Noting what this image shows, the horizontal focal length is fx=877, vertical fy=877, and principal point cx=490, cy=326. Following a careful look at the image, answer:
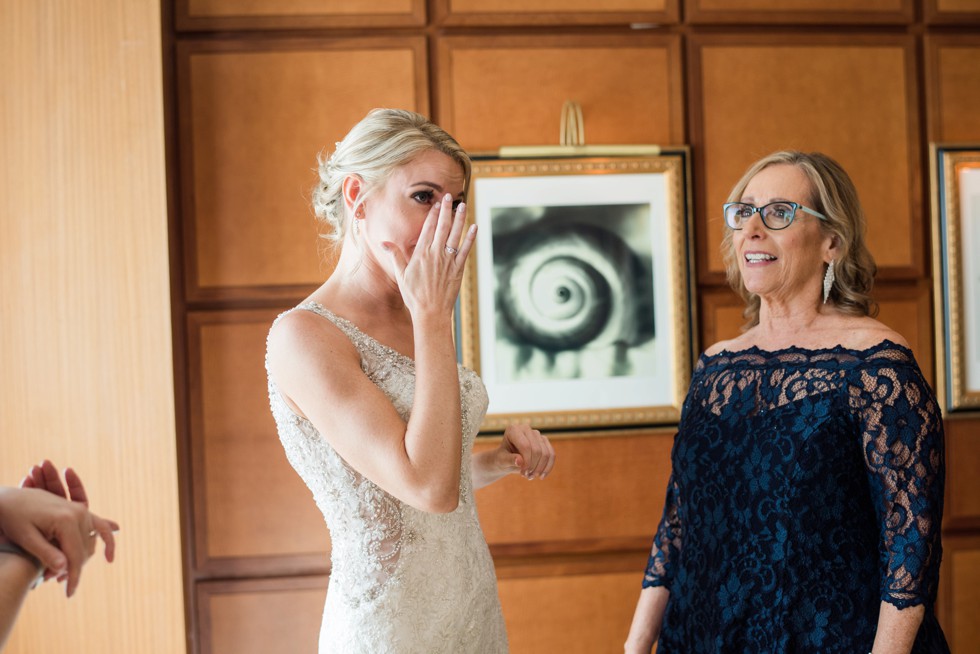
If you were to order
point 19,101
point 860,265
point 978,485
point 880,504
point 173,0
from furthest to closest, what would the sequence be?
point 978,485 < point 173,0 < point 19,101 < point 860,265 < point 880,504

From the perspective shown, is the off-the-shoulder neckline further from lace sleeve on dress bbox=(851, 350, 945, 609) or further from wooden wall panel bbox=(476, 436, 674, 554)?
wooden wall panel bbox=(476, 436, 674, 554)

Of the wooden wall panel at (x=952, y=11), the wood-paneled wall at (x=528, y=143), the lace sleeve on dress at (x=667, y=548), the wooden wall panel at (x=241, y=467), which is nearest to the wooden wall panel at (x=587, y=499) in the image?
the wood-paneled wall at (x=528, y=143)

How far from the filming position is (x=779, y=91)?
3.23m

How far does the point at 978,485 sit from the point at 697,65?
189 cm

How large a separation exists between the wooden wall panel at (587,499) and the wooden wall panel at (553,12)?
1484 mm

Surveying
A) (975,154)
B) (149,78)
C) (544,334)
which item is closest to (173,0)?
(149,78)

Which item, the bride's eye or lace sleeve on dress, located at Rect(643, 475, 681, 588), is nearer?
the bride's eye

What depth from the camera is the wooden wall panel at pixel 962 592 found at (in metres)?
3.29

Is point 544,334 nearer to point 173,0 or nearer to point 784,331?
point 784,331

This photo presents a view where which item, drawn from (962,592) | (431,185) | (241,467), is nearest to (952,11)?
(962,592)

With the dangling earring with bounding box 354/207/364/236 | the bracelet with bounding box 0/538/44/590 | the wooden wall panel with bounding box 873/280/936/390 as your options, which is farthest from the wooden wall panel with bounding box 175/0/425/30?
the bracelet with bounding box 0/538/44/590

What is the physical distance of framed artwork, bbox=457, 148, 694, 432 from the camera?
121 inches

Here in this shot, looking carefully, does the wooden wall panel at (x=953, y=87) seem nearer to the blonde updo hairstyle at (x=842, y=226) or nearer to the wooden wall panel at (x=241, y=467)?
the blonde updo hairstyle at (x=842, y=226)

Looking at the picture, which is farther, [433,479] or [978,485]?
[978,485]
